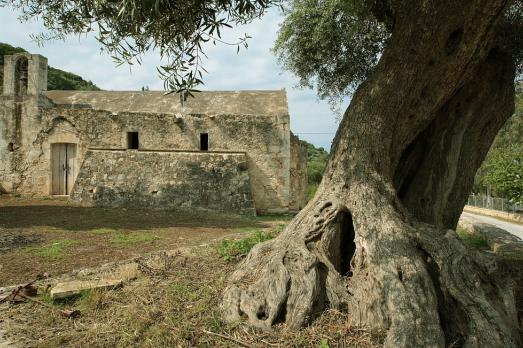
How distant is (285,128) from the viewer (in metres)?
15.4

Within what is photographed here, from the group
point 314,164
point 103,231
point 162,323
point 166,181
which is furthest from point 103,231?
point 314,164

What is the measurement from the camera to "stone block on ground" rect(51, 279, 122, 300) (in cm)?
404

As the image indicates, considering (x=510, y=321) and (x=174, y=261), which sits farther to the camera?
(x=174, y=261)

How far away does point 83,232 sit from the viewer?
934cm

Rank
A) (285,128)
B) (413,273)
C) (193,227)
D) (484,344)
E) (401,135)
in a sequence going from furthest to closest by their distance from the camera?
(285,128), (193,227), (401,135), (413,273), (484,344)

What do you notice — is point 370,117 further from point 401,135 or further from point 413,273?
point 413,273

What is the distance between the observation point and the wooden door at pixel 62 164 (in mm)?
16000

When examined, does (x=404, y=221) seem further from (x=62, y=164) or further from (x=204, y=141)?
(x=62, y=164)

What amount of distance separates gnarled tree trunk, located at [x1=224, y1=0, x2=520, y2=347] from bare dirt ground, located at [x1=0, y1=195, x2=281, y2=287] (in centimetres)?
392

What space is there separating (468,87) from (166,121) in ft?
40.8

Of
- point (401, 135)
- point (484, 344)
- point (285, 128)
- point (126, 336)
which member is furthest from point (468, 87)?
point (285, 128)

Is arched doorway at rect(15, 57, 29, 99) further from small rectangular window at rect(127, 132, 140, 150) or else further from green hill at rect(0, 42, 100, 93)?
green hill at rect(0, 42, 100, 93)

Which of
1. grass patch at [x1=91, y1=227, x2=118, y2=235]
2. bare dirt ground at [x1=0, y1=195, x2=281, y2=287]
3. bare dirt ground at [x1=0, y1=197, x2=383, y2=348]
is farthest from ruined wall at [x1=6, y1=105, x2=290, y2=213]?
bare dirt ground at [x1=0, y1=197, x2=383, y2=348]

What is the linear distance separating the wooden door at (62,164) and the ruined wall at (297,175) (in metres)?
9.05
